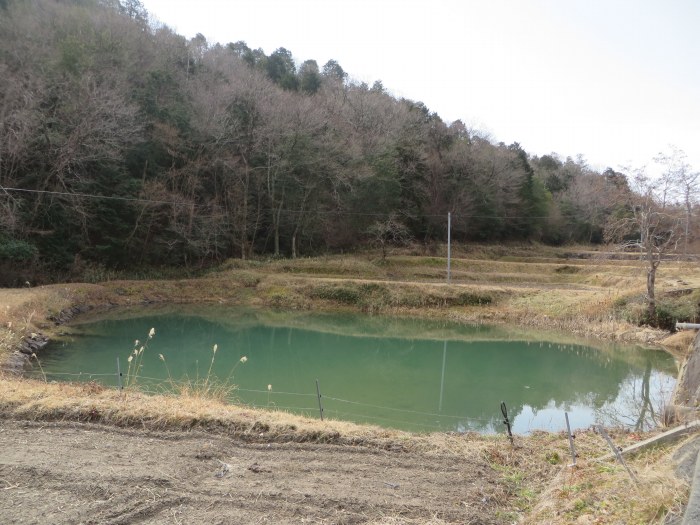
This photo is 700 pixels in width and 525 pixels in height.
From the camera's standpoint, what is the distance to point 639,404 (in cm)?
1272

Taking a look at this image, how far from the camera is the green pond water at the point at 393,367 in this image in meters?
11.2

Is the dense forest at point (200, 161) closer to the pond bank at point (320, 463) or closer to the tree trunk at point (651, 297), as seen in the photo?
the tree trunk at point (651, 297)

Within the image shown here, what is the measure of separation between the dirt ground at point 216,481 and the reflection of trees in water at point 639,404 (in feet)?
20.1

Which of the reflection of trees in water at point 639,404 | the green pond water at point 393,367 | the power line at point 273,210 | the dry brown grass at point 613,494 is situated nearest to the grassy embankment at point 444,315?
the dry brown grass at point 613,494

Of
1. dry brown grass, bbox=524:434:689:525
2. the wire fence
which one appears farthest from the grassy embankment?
the wire fence

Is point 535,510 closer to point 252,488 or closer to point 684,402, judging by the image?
point 252,488

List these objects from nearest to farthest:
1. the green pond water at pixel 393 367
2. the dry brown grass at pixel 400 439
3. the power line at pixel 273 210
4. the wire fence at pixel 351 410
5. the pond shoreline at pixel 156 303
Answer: the dry brown grass at pixel 400 439 → the wire fence at pixel 351 410 → the green pond water at pixel 393 367 → the pond shoreline at pixel 156 303 → the power line at pixel 273 210

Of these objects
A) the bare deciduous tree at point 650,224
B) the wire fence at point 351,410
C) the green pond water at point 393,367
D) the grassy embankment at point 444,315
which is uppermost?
the bare deciduous tree at point 650,224

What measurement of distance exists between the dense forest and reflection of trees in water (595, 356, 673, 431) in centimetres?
955

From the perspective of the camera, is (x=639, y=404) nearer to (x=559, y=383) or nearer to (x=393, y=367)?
(x=559, y=383)

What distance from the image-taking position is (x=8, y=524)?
383cm

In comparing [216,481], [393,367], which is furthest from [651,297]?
[216,481]

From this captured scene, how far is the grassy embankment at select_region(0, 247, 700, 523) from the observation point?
15.3ft

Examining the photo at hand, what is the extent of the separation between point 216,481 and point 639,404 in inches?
459
